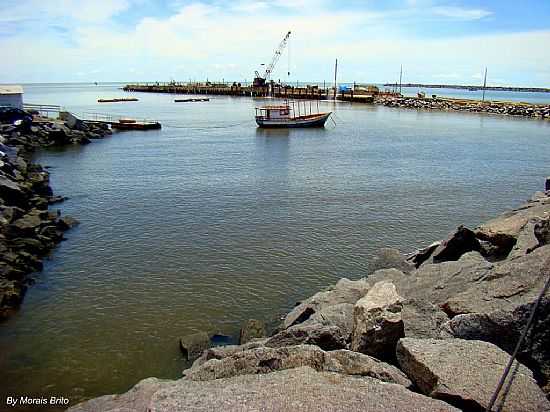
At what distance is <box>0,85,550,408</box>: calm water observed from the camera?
36.8 feet

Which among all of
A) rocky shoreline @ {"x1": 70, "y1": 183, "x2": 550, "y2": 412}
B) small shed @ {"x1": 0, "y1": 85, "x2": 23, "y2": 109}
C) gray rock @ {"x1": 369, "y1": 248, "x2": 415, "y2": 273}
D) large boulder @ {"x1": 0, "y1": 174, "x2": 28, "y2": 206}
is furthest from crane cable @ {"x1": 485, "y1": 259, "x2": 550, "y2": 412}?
small shed @ {"x1": 0, "y1": 85, "x2": 23, "y2": 109}

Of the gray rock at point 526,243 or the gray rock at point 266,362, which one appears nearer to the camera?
the gray rock at point 266,362

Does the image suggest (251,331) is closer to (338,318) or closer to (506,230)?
(338,318)

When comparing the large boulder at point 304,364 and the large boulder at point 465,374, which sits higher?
the large boulder at point 465,374

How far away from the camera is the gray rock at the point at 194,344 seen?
10.7 m

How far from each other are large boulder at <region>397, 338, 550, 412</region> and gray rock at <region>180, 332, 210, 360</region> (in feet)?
19.7

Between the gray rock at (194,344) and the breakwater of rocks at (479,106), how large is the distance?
8055 cm

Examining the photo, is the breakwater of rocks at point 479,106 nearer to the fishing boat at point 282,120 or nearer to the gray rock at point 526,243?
the fishing boat at point 282,120

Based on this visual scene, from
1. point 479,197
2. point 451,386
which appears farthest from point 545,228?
point 479,197

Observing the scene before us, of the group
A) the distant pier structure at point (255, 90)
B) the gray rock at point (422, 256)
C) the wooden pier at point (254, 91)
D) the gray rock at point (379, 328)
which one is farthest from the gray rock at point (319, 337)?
the distant pier structure at point (255, 90)

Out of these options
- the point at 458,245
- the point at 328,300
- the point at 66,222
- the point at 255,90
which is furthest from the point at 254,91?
the point at 328,300

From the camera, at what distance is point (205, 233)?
61.4 ft

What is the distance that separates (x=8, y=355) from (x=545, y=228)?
12126mm

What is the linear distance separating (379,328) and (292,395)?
79.8 inches
